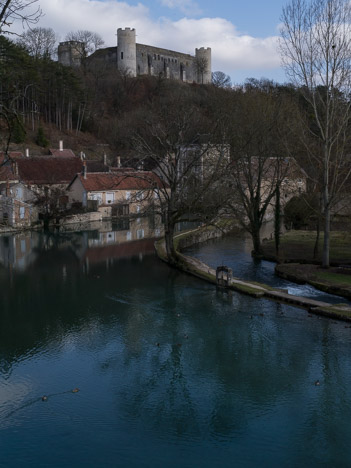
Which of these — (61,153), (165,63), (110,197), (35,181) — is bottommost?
(110,197)

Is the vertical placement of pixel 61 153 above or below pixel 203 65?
below

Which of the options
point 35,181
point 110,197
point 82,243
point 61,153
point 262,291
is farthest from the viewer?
point 61,153

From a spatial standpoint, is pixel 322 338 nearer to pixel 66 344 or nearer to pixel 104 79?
pixel 66 344

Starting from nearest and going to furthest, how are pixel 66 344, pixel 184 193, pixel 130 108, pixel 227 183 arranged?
pixel 66 344, pixel 184 193, pixel 227 183, pixel 130 108

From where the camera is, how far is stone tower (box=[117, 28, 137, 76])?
84.2m

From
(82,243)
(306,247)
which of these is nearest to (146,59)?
(82,243)

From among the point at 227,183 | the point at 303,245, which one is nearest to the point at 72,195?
the point at 227,183

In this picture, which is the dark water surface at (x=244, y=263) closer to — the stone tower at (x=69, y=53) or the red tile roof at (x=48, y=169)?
the red tile roof at (x=48, y=169)

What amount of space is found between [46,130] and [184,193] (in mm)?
40061

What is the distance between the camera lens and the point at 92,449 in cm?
1010

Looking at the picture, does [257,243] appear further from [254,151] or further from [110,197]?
[110,197]

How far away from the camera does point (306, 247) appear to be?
30.0 meters

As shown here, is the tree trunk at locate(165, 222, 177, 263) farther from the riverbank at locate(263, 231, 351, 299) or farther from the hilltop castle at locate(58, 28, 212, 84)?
the hilltop castle at locate(58, 28, 212, 84)

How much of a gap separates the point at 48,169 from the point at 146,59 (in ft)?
163
